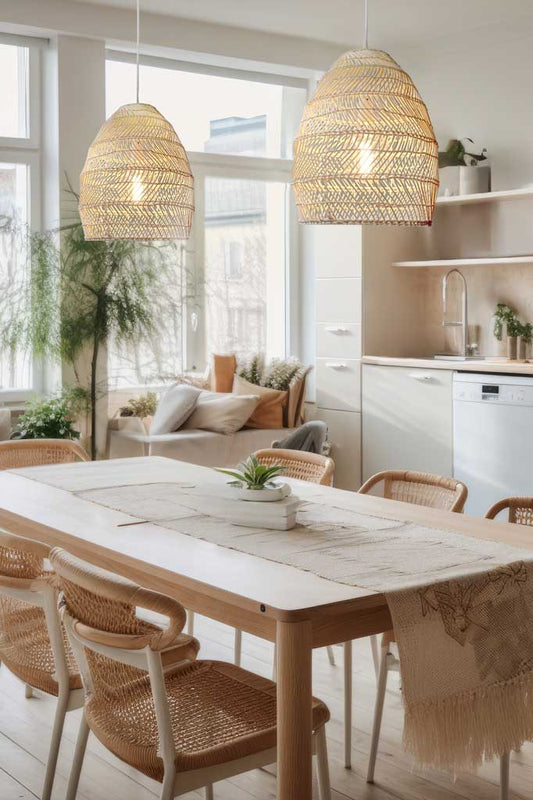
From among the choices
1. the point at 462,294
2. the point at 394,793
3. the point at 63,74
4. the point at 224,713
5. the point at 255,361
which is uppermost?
the point at 63,74

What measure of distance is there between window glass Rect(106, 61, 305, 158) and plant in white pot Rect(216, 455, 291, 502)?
398 cm

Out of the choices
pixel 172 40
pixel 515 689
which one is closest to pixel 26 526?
pixel 515 689

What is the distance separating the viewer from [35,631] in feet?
9.12

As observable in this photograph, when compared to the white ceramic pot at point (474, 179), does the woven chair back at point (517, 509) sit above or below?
below

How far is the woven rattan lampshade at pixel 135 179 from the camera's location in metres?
3.39

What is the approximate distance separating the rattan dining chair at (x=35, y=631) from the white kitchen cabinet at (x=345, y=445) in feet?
12.9

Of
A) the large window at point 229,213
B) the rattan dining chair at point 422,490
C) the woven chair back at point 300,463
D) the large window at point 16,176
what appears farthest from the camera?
the large window at point 229,213

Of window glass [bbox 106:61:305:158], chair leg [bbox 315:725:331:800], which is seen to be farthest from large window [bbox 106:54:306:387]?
chair leg [bbox 315:725:331:800]

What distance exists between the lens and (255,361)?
6.58 m

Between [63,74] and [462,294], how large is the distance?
2.81m

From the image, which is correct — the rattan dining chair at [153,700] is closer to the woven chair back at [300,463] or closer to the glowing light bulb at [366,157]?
the glowing light bulb at [366,157]

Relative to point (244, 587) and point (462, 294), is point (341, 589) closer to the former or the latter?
point (244, 587)

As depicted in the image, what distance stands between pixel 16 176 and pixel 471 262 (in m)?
2.71

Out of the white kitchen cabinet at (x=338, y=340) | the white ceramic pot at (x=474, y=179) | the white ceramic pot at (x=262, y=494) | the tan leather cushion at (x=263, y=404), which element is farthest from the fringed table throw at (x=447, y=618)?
the white ceramic pot at (x=474, y=179)
